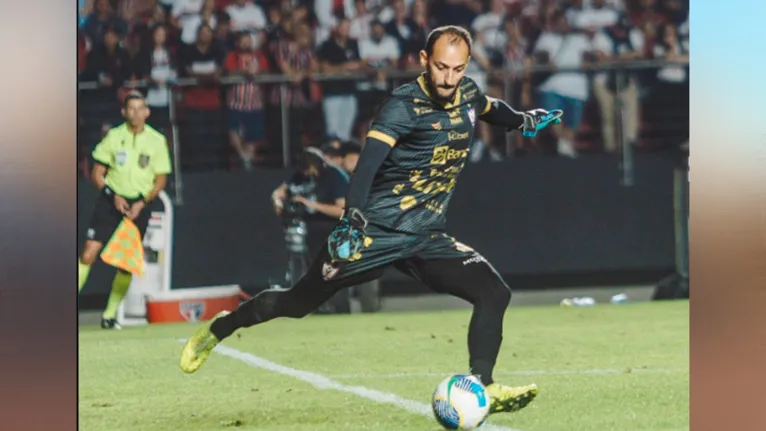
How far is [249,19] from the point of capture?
13.3 m

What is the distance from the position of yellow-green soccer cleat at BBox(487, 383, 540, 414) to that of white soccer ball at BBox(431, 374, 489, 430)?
0.17ft

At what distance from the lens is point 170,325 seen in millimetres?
11836

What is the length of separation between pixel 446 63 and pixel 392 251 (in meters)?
0.81

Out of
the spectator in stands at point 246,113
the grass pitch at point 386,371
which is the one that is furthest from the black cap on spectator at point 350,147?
the grass pitch at point 386,371

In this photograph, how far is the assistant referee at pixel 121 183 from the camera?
11641mm

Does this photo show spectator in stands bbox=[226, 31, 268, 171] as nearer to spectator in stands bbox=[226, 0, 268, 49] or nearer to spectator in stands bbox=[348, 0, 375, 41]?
spectator in stands bbox=[226, 0, 268, 49]

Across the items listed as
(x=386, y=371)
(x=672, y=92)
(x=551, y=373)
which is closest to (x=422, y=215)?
(x=551, y=373)

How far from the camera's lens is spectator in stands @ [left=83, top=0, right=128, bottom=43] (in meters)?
12.8

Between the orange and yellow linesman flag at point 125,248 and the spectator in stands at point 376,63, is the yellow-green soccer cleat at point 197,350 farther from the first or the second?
the spectator in stands at point 376,63

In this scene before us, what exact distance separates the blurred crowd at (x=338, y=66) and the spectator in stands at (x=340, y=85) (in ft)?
0.04
